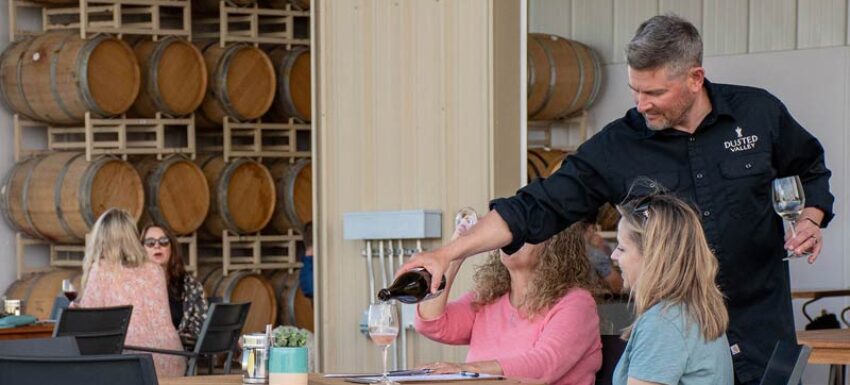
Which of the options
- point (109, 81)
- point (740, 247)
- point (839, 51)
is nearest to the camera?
point (740, 247)

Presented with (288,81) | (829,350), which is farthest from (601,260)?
(288,81)

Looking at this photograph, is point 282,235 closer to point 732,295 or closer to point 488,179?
point 488,179

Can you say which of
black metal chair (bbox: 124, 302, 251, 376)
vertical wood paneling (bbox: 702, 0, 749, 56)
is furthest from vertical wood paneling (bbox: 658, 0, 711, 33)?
black metal chair (bbox: 124, 302, 251, 376)

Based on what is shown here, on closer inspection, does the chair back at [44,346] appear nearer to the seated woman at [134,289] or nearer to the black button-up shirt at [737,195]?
the black button-up shirt at [737,195]

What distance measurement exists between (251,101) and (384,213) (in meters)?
4.65

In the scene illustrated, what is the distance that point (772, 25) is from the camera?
33.1ft

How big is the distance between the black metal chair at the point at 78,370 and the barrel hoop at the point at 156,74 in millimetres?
7729

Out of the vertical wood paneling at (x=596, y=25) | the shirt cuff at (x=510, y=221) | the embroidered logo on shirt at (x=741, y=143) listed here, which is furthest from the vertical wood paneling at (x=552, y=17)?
the shirt cuff at (x=510, y=221)

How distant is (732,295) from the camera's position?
11.0ft

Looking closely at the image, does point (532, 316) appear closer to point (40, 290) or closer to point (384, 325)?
point (384, 325)

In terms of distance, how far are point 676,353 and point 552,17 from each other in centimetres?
841

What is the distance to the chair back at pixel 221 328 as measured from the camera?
7246 millimetres

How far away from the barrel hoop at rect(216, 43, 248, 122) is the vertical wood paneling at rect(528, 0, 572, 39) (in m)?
2.34

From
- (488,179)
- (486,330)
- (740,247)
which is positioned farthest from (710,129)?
(488,179)
